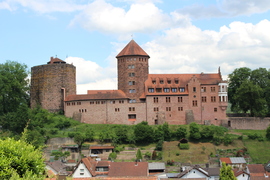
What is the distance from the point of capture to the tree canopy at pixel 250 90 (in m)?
73.4

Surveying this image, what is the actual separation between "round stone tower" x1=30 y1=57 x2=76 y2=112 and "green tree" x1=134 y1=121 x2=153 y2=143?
18.4 meters

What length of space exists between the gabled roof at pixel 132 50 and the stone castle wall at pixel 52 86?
35.1 ft

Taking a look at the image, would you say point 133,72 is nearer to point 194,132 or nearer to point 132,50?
point 132,50

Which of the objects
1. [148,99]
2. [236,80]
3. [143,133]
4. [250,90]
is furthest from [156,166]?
[236,80]

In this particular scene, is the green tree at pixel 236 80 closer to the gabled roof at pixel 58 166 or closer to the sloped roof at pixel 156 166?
the sloped roof at pixel 156 166

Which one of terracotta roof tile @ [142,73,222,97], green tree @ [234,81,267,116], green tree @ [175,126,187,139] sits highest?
terracotta roof tile @ [142,73,222,97]

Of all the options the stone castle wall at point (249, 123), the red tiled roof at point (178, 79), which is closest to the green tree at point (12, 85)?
the red tiled roof at point (178, 79)

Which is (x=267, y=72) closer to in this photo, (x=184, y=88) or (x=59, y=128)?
(x=184, y=88)

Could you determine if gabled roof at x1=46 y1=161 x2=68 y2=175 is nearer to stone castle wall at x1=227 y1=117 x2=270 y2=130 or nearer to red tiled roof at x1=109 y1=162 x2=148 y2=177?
red tiled roof at x1=109 y1=162 x2=148 y2=177

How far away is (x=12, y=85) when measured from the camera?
75000 millimetres

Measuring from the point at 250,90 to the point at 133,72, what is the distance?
66.0 feet

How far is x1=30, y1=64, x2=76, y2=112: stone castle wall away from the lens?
256 feet

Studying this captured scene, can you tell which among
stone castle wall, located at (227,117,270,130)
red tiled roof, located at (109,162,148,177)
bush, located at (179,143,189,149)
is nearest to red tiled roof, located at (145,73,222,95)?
stone castle wall, located at (227,117,270,130)

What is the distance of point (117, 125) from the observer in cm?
7106
